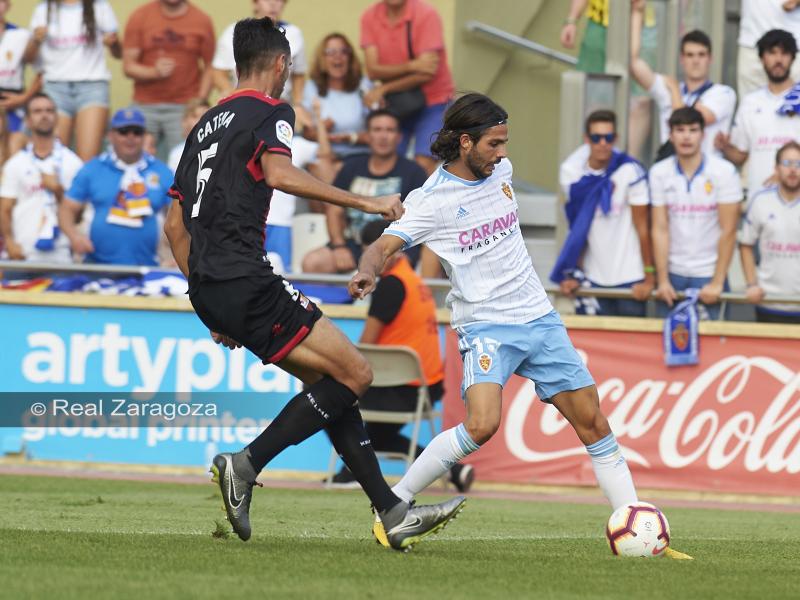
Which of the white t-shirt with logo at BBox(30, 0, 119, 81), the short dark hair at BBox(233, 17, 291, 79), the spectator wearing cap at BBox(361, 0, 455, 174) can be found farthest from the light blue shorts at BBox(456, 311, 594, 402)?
the white t-shirt with logo at BBox(30, 0, 119, 81)

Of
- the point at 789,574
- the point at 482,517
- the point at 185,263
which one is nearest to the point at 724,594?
the point at 789,574

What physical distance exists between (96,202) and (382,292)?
120 inches

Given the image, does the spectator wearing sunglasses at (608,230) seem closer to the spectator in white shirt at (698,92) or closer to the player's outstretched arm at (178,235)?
Result: the spectator in white shirt at (698,92)

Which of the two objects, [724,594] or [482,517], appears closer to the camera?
[724,594]

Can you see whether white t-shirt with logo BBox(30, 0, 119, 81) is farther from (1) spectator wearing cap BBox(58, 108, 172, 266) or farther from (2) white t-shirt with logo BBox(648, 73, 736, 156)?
(2) white t-shirt with logo BBox(648, 73, 736, 156)

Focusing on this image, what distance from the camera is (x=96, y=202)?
13562 mm

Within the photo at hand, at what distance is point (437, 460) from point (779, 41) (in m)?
7.27

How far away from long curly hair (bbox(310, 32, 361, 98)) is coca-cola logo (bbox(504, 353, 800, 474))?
3.96m

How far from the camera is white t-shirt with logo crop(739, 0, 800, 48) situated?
13734 millimetres

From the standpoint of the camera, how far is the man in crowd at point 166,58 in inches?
593

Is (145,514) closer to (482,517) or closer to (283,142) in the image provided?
(482,517)

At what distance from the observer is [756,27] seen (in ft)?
45.8

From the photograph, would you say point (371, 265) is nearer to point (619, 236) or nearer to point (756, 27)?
point (619, 236)

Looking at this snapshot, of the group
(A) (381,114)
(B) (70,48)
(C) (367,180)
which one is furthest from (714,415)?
(B) (70,48)
